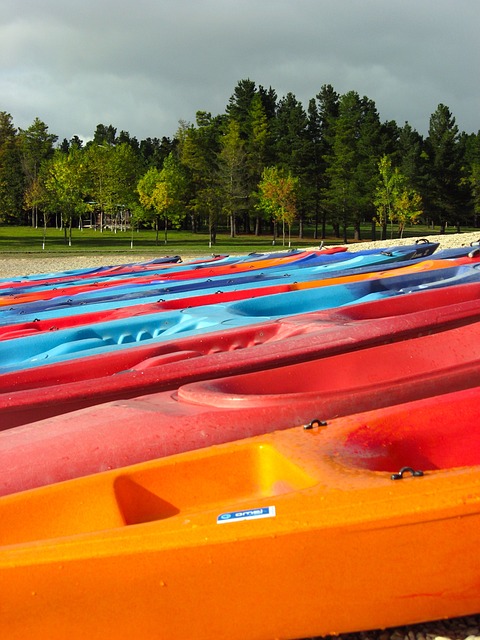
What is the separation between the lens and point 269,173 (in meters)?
48.7

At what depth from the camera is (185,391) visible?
166 inches

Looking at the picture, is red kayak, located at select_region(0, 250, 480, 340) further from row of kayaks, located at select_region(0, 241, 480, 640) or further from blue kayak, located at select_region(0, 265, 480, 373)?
row of kayaks, located at select_region(0, 241, 480, 640)

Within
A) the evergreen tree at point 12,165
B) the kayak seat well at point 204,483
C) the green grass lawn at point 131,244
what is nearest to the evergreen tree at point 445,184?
the green grass lawn at point 131,244

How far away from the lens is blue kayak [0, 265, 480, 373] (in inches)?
257

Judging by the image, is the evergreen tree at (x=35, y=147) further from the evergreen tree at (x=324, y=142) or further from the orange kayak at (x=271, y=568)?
the orange kayak at (x=271, y=568)

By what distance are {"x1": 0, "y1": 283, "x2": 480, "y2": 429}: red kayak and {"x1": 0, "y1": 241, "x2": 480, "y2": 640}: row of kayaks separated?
16mm

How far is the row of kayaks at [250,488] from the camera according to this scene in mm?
2553

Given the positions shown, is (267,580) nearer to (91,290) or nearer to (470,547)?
(470,547)

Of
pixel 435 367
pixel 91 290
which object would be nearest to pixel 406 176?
pixel 91 290

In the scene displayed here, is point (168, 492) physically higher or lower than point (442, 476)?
lower

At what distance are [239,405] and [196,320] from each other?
10.5 feet

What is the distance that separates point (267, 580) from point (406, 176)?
168 ft

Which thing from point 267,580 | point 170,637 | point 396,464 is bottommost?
point 170,637

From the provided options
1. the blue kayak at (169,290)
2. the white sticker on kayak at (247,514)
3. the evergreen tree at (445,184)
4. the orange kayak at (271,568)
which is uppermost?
the evergreen tree at (445,184)
